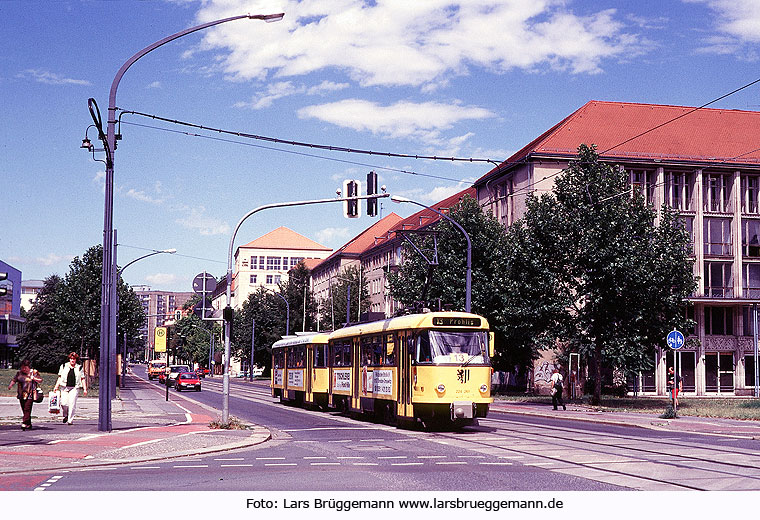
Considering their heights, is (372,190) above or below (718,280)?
above

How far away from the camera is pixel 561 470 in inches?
522

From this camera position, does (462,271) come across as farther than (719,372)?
No

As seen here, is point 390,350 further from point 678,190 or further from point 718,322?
point 678,190

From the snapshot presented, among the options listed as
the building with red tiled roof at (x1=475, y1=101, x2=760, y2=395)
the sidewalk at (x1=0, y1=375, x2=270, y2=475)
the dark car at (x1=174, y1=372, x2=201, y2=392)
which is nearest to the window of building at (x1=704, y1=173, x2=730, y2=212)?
the building with red tiled roof at (x1=475, y1=101, x2=760, y2=395)

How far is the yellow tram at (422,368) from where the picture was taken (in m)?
22.7

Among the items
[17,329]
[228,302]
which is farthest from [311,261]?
[228,302]

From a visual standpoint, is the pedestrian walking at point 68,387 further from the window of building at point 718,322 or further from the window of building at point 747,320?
the window of building at point 747,320

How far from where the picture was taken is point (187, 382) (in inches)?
2539

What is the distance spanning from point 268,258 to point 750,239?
347 ft

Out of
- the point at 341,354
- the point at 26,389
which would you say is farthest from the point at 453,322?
the point at 26,389

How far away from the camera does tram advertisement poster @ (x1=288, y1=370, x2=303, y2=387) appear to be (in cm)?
3678

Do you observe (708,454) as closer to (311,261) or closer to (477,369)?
(477,369)

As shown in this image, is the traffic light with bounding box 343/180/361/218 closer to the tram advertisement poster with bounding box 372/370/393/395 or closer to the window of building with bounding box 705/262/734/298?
the tram advertisement poster with bounding box 372/370/393/395

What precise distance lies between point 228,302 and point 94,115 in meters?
6.38
